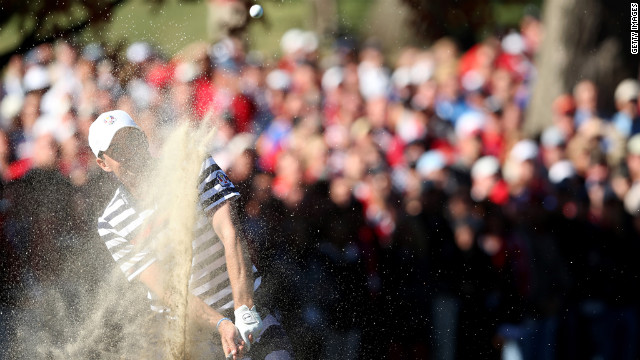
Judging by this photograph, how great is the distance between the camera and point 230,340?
4.53 m

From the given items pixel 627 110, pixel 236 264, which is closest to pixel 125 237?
pixel 236 264

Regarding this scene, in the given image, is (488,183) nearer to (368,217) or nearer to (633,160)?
(368,217)

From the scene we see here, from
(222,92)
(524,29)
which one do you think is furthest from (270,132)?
(524,29)

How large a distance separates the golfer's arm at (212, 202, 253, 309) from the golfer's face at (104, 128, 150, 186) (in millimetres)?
596

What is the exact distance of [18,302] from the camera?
6.18 m

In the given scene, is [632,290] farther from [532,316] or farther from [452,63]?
[452,63]

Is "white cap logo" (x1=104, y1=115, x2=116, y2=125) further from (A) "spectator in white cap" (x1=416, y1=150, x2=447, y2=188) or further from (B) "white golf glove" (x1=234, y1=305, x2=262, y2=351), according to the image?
(A) "spectator in white cap" (x1=416, y1=150, x2=447, y2=188)

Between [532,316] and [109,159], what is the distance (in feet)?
11.3

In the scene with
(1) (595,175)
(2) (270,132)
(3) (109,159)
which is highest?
(3) (109,159)

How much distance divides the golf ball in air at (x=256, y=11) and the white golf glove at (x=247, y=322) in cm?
232

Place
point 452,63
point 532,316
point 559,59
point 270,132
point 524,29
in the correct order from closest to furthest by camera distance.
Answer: point 532,316 < point 270,132 < point 452,63 < point 559,59 < point 524,29

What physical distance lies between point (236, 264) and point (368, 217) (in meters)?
2.02

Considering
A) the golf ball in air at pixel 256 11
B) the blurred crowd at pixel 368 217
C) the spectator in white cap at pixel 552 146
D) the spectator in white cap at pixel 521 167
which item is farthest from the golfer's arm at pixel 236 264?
the spectator in white cap at pixel 552 146

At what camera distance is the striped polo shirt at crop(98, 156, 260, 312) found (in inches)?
189
